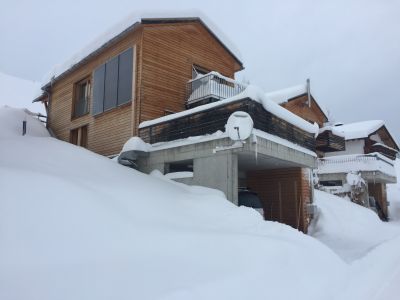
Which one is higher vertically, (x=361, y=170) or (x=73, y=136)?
(x=73, y=136)

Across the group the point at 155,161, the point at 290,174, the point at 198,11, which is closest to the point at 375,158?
the point at 290,174

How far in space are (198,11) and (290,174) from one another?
7.65 meters

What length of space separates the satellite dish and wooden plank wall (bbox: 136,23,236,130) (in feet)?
16.0

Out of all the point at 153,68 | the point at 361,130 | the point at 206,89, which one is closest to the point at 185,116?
the point at 206,89

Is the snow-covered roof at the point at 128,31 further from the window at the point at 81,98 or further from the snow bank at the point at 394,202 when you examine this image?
the snow bank at the point at 394,202

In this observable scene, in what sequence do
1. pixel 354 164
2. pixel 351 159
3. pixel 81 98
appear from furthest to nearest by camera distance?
pixel 351 159 → pixel 354 164 → pixel 81 98

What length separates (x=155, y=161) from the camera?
35.8ft

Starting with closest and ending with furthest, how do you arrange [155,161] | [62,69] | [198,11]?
[155,161]
[198,11]
[62,69]

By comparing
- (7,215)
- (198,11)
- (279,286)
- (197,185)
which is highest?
(198,11)

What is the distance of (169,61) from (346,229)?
911 centimetres

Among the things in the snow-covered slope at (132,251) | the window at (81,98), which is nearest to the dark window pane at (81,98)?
the window at (81,98)

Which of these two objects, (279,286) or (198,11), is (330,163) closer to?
(198,11)

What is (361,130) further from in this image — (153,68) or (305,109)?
(153,68)

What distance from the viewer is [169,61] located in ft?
44.4
